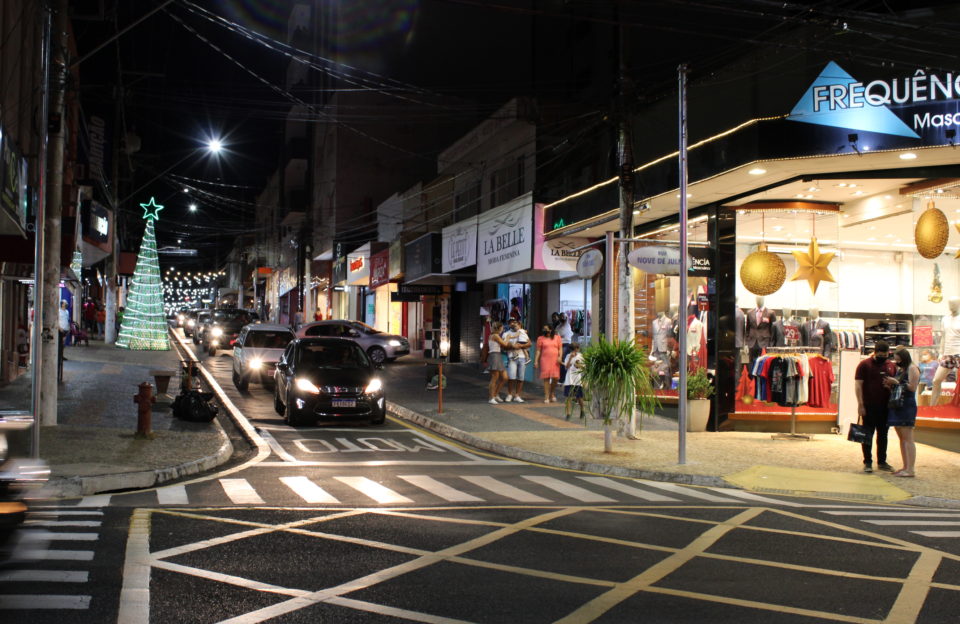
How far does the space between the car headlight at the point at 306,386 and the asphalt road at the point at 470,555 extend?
16.2 ft

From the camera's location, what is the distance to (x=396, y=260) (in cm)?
3756

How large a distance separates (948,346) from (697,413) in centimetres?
465

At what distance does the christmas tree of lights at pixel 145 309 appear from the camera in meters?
36.8

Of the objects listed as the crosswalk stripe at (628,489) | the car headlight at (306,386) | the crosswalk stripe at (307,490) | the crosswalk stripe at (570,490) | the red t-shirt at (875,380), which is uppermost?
the red t-shirt at (875,380)

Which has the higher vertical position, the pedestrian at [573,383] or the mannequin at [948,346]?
the mannequin at [948,346]

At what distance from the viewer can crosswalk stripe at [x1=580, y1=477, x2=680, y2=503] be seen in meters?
10.3

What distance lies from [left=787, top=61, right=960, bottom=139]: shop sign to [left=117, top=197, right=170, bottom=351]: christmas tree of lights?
29.4 metres

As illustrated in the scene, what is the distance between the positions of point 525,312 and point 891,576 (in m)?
21.0

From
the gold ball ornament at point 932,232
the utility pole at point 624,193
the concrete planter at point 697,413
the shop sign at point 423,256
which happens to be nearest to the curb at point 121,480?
the utility pole at point 624,193

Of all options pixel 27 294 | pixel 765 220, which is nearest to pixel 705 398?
pixel 765 220

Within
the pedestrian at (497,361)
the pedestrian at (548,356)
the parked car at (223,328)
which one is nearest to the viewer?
the pedestrian at (497,361)

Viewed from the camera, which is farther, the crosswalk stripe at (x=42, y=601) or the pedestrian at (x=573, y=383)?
the pedestrian at (x=573, y=383)

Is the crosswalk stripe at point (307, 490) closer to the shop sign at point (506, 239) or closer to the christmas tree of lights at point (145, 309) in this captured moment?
the shop sign at point (506, 239)

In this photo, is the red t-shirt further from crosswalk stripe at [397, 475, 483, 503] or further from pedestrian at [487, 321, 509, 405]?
pedestrian at [487, 321, 509, 405]
